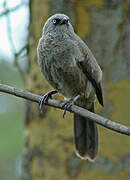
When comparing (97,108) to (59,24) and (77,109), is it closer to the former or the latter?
(59,24)

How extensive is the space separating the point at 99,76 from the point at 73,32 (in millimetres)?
546

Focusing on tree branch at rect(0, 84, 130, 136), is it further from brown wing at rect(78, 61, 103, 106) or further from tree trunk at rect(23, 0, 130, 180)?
tree trunk at rect(23, 0, 130, 180)

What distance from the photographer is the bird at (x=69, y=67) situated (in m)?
3.82

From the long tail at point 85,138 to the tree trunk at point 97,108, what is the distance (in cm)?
7

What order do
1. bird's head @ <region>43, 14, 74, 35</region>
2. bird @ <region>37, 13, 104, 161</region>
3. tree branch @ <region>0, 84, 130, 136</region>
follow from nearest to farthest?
1. tree branch @ <region>0, 84, 130, 136</region>
2. bird @ <region>37, 13, 104, 161</region>
3. bird's head @ <region>43, 14, 74, 35</region>

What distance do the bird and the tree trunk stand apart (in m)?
0.13

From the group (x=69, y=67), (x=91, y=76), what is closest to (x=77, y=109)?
(x=69, y=67)

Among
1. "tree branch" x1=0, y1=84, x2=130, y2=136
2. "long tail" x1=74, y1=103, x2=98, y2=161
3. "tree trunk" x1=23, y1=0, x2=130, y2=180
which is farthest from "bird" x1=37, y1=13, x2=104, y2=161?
"tree branch" x1=0, y1=84, x2=130, y2=136

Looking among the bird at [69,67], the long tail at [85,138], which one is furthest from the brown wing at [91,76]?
the long tail at [85,138]

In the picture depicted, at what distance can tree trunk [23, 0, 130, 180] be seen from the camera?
13.1ft

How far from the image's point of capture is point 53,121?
4211 mm

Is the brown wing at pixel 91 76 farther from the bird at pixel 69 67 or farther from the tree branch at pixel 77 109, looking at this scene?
the tree branch at pixel 77 109

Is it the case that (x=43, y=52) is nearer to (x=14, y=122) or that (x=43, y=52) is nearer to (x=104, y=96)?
(x=104, y=96)

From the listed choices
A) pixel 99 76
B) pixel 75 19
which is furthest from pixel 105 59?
pixel 75 19
